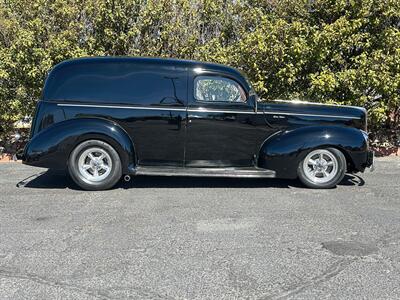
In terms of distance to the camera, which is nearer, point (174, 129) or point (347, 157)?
point (174, 129)

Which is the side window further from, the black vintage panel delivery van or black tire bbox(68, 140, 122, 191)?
black tire bbox(68, 140, 122, 191)

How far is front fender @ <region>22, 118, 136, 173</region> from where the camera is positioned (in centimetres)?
667

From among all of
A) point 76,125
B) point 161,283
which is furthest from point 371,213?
point 76,125

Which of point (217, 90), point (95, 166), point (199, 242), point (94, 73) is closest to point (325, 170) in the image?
point (217, 90)

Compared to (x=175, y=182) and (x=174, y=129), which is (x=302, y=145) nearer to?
(x=174, y=129)

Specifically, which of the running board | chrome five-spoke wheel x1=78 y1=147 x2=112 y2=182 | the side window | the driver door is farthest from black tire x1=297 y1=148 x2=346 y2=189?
chrome five-spoke wheel x1=78 y1=147 x2=112 y2=182

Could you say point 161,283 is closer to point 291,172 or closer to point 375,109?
point 291,172

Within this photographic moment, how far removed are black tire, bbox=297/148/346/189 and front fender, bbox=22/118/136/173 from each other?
102 inches

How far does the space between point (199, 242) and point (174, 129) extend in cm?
257

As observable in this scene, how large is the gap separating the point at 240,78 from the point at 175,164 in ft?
A: 5.40

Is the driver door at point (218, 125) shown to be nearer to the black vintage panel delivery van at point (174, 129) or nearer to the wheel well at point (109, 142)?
the black vintage panel delivery van at point (174, 129)

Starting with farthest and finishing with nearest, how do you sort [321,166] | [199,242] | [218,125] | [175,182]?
[175,182] → [321,166] → [218,125] → [199,242]

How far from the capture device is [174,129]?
22.6 feet

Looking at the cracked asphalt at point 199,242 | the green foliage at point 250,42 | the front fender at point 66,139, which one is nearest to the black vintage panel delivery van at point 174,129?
the front fender at point 66,139
